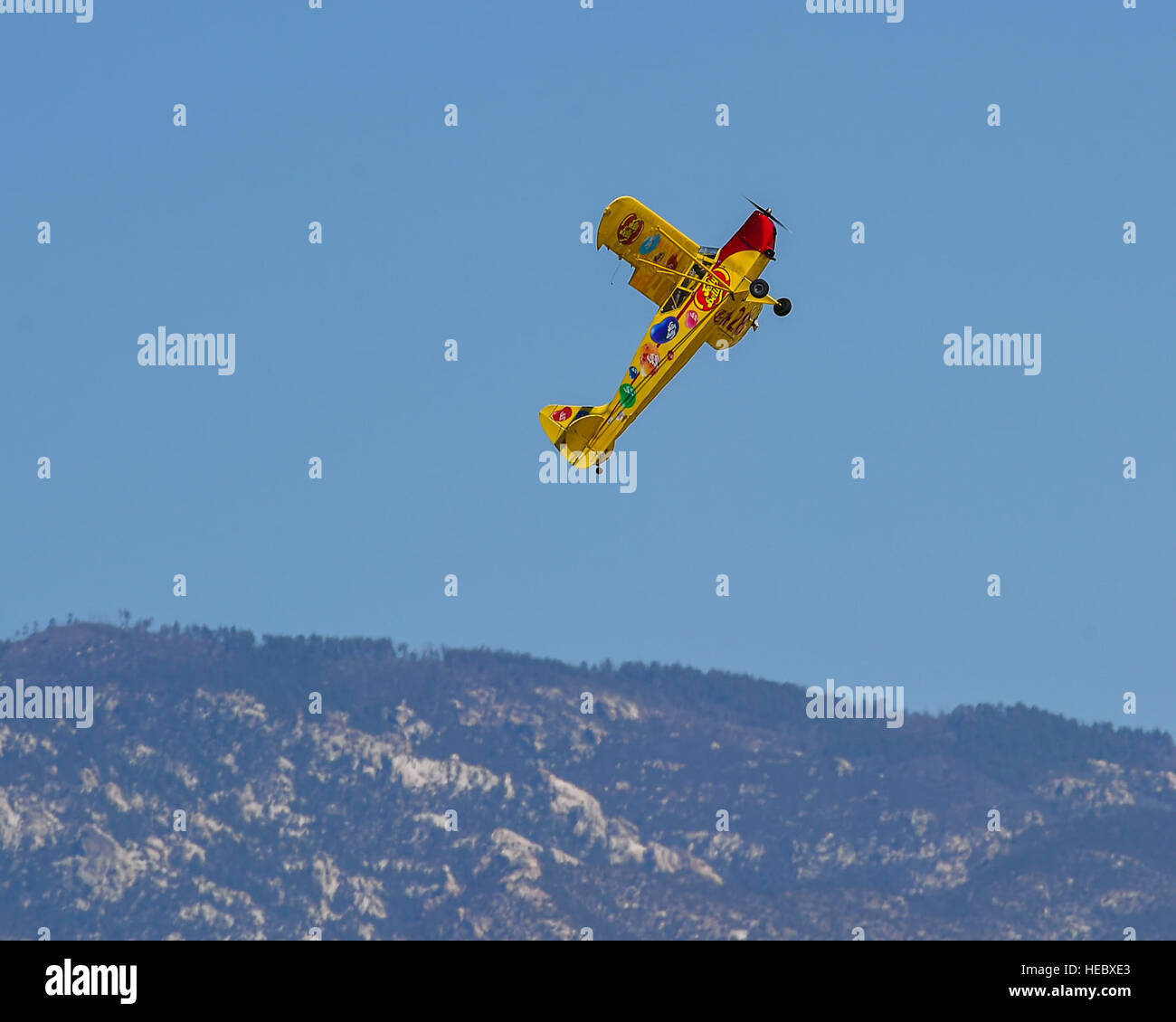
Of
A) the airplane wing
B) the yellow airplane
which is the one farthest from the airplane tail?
the airplane wing

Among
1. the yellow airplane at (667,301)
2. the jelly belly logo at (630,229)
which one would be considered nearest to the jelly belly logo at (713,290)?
the yellow airplane at (667,301)

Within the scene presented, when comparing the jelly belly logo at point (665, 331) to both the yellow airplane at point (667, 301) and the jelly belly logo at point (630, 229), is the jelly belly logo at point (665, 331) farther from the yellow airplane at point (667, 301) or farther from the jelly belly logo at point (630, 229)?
the jelly belly logo at point (630, 229)

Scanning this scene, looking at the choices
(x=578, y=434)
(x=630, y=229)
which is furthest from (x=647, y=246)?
(x=578, y=434)
